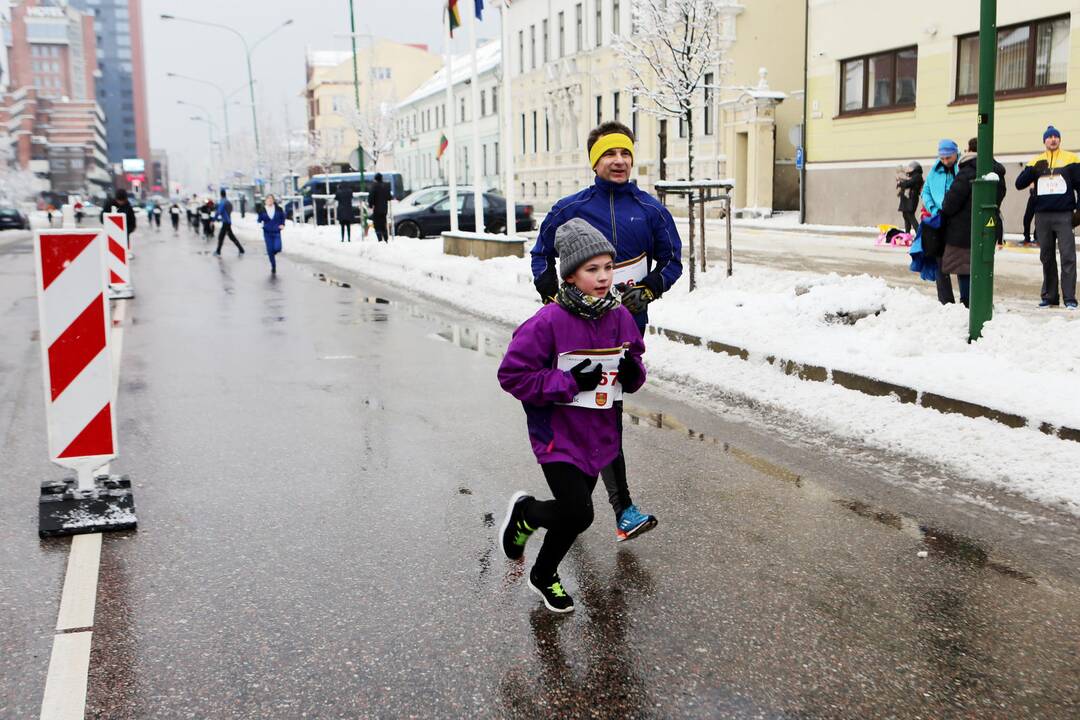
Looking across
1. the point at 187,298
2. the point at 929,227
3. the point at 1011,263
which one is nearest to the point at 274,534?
the point at 929,227

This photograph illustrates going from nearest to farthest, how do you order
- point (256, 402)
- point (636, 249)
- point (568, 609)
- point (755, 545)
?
point (568, 609), point (755, 545), point (636, 249), point (256, 402)

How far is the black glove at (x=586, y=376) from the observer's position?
12.9ft

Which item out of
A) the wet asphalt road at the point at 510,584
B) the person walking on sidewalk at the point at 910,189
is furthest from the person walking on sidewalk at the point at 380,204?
the wet asphalt road at the point at 510,584

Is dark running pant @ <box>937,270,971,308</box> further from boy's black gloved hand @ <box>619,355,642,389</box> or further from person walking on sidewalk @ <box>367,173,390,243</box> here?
person walking on sidewalk @ <box>367,173,390,243</box>

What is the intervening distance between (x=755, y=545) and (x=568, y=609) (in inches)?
45.1

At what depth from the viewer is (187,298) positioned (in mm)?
17312

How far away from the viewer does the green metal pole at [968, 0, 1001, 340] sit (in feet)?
27.8

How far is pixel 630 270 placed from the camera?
17.7ft

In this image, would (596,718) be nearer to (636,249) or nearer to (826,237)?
(636,249)

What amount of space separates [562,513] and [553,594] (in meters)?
0.30

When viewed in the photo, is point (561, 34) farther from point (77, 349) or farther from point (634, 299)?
point (634, 299)

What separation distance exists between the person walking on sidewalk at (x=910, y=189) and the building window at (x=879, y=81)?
5.56 m

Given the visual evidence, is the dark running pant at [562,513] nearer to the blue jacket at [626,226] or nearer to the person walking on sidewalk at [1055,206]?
the blue jacket at [626,226]

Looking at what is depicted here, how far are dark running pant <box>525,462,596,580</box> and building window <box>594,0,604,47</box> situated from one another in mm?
48234
